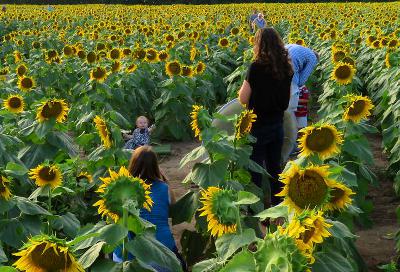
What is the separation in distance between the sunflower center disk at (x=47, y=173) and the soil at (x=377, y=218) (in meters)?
0.81

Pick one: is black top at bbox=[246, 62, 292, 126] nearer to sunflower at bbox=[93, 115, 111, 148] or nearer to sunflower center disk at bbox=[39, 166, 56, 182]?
sunflower at bbox=[93, 115, 111, 148]

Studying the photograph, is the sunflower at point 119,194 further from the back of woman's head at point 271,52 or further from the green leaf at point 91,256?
the back of woman's head at point 271,52

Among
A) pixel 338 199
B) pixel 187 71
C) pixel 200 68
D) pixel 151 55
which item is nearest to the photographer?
pixel 338 199

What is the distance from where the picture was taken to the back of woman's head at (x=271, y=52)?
445cm

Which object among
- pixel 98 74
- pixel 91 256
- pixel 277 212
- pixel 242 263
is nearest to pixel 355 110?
pixel 277 212

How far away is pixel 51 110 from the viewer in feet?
13.8

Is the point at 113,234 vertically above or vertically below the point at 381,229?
above

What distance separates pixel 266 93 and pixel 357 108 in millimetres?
821

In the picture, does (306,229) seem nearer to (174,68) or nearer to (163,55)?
(174,68)

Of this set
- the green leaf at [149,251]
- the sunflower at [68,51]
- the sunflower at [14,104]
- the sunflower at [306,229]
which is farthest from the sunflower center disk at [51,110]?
the sunflower at [68,51]

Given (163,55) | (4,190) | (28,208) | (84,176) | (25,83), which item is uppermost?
(4,190)

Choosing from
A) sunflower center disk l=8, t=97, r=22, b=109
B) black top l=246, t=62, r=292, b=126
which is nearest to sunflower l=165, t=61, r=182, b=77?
sunflower center disk l=8, t=97, r=22, b=109

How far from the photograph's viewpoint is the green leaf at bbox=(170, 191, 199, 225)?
348cm

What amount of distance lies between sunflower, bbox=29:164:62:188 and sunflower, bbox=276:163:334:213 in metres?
1.61
